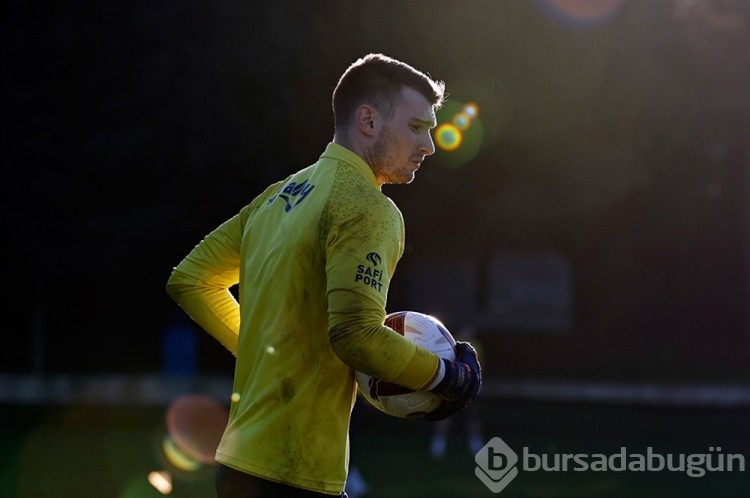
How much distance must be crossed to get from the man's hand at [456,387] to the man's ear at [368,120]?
795mm

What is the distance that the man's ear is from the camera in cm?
399

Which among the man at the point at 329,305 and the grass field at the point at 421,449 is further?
the grass field at the point at 421,449

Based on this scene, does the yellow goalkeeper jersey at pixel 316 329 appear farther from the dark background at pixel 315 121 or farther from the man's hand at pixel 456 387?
the dark background at pixel 315 121

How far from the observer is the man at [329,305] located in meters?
3.62

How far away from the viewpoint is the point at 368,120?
4000 mm

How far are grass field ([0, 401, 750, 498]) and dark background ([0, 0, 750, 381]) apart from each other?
13.3 ft

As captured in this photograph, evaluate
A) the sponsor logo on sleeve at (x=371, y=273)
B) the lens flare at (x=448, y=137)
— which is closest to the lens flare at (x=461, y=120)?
the lens flare at (x=448, y=137)

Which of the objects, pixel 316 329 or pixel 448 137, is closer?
pixel 316 329

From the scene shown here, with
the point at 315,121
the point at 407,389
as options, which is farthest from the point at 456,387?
the point at 315,121

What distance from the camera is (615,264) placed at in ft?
110

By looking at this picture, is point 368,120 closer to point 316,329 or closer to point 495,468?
point 316,329

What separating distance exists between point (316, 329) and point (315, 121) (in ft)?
62.4

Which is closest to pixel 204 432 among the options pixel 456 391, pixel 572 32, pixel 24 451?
pixel 24 451

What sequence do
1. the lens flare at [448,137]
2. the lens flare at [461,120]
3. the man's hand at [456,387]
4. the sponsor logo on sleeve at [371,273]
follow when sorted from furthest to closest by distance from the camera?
the lens flare at [461,120] < the lens flare at [448,137] < the man's hand at [456,387] < the sponsor logo on sleeve at [371,273]
